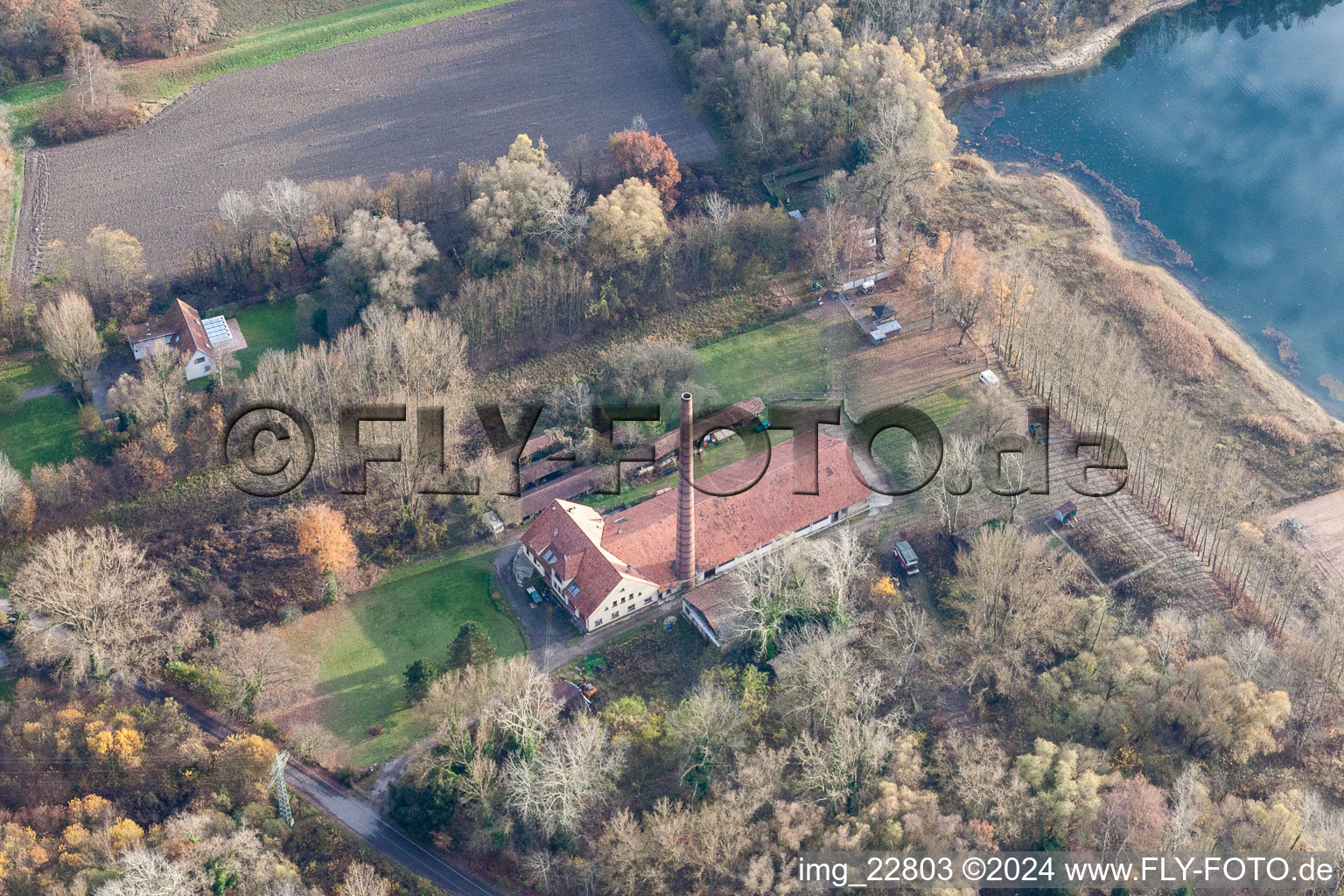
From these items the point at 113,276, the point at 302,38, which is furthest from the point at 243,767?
the point at 302,38

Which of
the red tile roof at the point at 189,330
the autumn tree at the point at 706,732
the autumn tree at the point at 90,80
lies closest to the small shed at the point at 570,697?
the autumn tree at the point at 706,732

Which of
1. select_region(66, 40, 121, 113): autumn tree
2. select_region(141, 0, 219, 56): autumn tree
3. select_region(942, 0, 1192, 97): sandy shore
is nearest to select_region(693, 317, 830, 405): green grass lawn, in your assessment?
select_region(942, 0, 1192, 97): sandy shore

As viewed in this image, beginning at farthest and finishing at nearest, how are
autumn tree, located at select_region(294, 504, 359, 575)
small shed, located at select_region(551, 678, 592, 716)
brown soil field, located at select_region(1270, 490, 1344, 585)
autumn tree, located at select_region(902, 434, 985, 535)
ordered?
autumn tree, located at select_region(902, 434, 985, 535) < brown soil field, located at select_region(1270, 490, 1344, 585) < autumn tree, located at select_region(294, 504, 359, 575) < small shed, located at select_region(551, 678, 592, 716)

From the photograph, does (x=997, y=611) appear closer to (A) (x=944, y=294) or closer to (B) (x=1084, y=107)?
(A) (x=944, y=294)

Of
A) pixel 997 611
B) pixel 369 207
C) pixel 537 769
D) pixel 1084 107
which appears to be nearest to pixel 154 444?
pixel 369 207

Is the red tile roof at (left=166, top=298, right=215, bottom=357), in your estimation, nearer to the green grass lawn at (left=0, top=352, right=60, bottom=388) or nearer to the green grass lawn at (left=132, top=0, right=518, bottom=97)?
the green grass lawn at (left=0, top=352, right=60, bottom=388)

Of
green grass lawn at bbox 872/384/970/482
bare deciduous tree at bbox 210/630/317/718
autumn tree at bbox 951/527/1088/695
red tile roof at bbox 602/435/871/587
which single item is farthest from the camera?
green grass lawn at bbox 872/384/970/482

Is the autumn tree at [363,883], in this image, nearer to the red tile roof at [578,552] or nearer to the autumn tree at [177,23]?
the red tile roof at [578,552]
